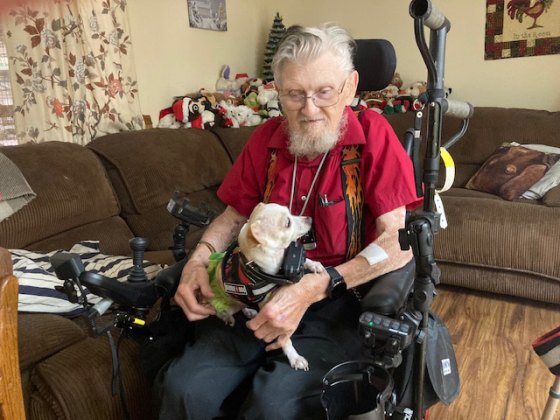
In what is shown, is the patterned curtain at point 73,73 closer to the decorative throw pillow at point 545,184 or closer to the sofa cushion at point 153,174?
the sofa cushion at point 153,174

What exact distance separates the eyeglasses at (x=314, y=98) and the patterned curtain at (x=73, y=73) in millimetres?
1280

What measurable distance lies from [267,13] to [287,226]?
3.19 m

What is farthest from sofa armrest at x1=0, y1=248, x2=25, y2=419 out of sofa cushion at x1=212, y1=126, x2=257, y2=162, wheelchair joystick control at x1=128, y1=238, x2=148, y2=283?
sofa cushion at x1=212, y1=126, x2=257, y2=162

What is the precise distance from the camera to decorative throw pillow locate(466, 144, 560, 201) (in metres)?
2.58

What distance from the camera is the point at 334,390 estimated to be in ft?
3.37

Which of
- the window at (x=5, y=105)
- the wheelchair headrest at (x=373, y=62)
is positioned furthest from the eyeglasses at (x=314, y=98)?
the window at (x=5, y=105)

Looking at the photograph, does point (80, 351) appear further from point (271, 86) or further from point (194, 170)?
point (271, 86)

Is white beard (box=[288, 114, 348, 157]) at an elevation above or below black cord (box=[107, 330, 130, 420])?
above

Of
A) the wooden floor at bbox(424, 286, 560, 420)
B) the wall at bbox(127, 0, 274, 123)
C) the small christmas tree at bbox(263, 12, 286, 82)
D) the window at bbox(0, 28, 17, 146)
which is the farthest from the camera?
the small christmas tree at bbox(263, 12, 286, 82)

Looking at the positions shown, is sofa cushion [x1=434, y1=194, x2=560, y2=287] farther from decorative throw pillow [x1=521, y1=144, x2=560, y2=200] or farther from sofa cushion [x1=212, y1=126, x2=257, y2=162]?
sofa cushion [x1=212, y1=126, x2=257, y2=162]

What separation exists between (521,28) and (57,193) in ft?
9.65

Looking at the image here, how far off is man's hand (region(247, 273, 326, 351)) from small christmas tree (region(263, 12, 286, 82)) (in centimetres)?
269

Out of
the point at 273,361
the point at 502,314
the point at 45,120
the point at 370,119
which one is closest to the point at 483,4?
the point at 502,314

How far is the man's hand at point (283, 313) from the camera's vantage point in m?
1.06
